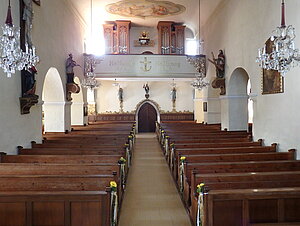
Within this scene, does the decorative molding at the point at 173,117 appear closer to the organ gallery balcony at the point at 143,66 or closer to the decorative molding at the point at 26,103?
the organ gallery balcony at the point at 143,66

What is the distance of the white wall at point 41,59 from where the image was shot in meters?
5.70

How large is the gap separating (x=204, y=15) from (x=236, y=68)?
17.2ft

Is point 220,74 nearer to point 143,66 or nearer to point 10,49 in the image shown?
point 143,66

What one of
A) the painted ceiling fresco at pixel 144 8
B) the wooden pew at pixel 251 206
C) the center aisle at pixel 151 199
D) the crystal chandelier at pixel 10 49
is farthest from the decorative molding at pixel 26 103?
the painted ceiling fresco at pixel 144 8

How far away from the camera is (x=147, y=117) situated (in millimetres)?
18750

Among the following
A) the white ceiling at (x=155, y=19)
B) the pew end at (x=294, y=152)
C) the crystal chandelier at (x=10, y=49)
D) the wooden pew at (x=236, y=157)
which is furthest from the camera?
the white ceiling at (x=155, y=19)

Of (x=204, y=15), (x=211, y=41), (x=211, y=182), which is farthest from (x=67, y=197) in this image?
(x=204, y=15)

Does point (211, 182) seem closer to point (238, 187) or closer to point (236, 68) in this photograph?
point (238, 187)

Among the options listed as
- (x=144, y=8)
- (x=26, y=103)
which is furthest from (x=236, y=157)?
(x=144, y=8)

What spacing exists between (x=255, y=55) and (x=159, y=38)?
9172mm

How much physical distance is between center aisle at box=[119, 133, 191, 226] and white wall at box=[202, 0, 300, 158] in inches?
111

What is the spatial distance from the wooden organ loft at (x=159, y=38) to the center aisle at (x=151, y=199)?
918 centimetres

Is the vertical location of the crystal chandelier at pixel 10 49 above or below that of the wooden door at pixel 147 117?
above

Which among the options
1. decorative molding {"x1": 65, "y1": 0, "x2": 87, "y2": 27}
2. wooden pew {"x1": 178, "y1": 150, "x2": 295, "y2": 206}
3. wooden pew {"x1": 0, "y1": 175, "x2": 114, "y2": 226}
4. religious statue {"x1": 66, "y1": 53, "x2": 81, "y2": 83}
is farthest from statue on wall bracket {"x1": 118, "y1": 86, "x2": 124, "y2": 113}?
wooden pew {"x1": 0, "y1": 175, "x2": 114, "y2": 226}
